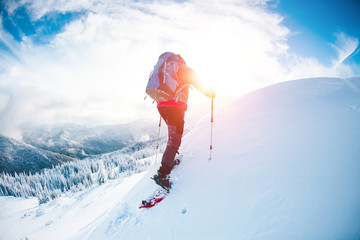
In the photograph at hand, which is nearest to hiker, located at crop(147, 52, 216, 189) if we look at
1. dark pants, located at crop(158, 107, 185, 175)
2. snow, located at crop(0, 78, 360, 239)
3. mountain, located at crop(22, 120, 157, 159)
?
dark pants, located at crop(158, 107, 185, 175)

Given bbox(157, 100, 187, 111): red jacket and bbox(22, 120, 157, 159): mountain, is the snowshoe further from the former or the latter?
bbox(22, 120, 157, 159): mountain

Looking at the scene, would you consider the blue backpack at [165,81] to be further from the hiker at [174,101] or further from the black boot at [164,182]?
the black boot at [164,182]

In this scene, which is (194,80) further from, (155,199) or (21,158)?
(21,158)

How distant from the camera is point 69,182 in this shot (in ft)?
29.3

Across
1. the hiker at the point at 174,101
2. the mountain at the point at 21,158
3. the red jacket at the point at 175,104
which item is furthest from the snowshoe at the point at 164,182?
the mountain at the point at 21,158

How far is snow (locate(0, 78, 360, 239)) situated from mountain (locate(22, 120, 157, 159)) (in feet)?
253

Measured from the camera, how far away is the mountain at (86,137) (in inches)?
3031

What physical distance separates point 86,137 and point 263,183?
386ft

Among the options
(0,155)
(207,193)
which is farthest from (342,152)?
(0,155)

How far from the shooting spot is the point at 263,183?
8.14 ft

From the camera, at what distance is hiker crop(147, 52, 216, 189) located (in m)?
3.34

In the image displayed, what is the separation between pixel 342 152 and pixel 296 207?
1.30m

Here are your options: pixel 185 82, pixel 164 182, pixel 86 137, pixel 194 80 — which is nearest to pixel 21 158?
pixel 164 182

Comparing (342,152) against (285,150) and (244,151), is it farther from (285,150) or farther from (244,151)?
(244,151)
